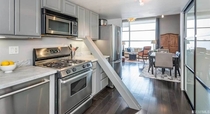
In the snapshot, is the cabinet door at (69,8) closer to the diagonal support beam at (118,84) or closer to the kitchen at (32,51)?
the kitchen at (32,51)

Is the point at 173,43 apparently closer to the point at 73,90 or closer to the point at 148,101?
the point at 148,101

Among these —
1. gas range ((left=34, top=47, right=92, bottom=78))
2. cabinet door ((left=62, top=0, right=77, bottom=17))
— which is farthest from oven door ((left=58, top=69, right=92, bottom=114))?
cabinet door ((left=62, top=0, right=77, bottom=17))

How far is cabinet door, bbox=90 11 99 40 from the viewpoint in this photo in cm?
333

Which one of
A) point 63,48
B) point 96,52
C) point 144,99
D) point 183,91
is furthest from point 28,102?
point 183,91

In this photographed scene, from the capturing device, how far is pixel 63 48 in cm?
274

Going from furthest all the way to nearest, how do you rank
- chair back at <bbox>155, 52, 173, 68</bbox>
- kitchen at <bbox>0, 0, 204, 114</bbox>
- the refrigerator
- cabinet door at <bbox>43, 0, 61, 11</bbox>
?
chair back at <bbox>155, 52, 173, 68</bbox> → the refrigerator → cabinet door at <bbox>43, 0, 61, 11</bbox> → kitchen at <bbox>0, 0, 204, 114</bbox>

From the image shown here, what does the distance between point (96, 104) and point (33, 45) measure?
1665mm

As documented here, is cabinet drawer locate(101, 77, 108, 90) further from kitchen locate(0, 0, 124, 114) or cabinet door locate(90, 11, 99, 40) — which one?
cabinet door locate(90, 11, 99, 40)

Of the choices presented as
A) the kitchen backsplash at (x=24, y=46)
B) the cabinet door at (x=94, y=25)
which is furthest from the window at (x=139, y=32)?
the kitchen backsplash at (x=24, y=46)

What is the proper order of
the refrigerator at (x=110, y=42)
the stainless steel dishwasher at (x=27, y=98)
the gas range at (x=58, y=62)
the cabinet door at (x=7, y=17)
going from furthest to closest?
the refrigerator at (x=110, y=42), the gas range at (x=58, y=62), the cabinet door at (x=7, y=17), the stainless steel dishwasher at (x=27, y=98)

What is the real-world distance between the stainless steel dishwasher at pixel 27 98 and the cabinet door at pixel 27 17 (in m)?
0.74

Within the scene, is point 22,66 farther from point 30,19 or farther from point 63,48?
point 63,48

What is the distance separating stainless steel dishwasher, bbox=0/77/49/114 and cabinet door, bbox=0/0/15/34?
0.72 metres

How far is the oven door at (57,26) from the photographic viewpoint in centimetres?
203
